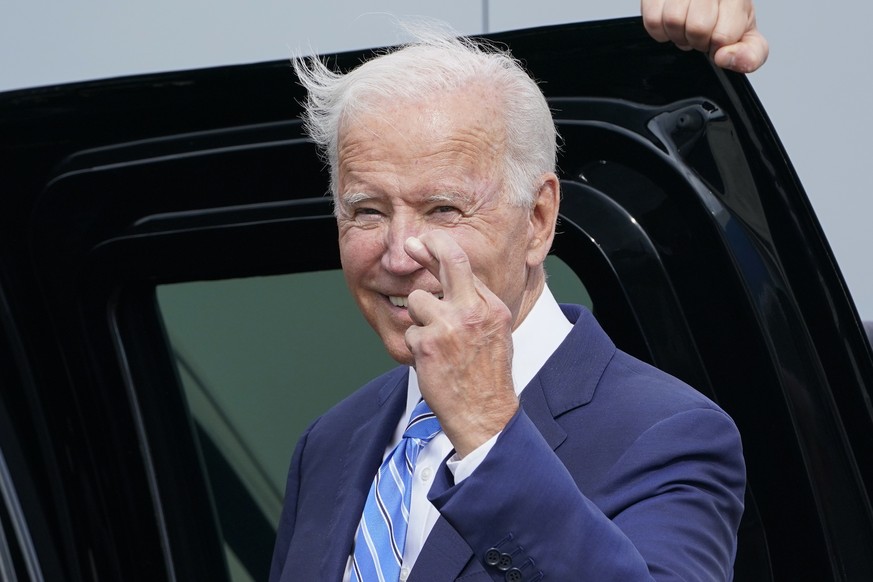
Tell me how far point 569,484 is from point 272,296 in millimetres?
1267

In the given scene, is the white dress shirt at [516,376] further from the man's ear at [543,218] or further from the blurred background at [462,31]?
the blurred background at [462,31]

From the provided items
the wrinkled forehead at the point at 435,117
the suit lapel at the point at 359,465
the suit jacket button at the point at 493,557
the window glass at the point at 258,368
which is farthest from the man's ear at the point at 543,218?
the window glass at the point at 258,368

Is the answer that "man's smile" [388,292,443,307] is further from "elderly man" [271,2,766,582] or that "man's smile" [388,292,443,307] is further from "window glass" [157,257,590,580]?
"window glass" [157,257,590,580]

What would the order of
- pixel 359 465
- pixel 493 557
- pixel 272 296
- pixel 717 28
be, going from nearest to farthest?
pixel 493 557 → pixel 717 28 → pixel 359 465 → pixel 272 296

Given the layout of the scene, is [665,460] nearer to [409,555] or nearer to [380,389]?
[409,555]

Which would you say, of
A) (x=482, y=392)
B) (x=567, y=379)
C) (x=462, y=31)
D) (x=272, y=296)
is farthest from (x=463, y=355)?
(x=272, y=296)

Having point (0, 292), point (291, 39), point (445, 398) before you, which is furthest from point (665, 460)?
point (0, 292)

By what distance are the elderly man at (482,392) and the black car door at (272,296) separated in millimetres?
229

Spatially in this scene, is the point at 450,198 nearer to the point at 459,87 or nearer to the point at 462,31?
the point at 459,87

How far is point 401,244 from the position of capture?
1.83 meters

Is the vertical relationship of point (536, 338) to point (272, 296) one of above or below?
above

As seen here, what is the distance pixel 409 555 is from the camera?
6.16 ft

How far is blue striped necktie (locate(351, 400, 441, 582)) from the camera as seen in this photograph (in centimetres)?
190

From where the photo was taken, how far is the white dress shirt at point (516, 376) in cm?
188
